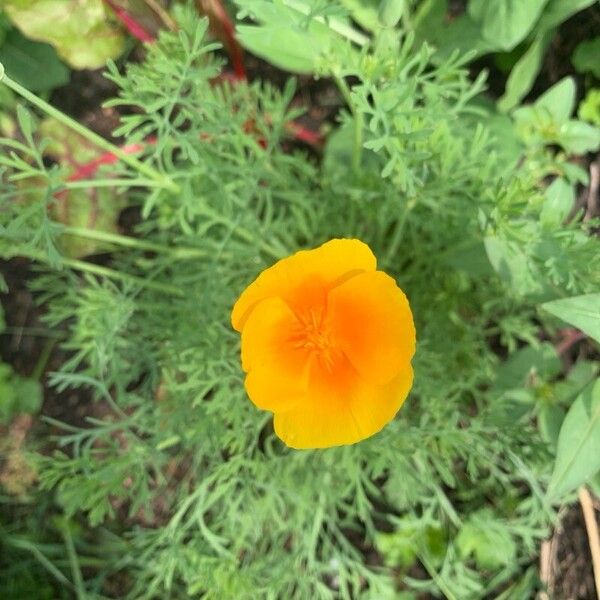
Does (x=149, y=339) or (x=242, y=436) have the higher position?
(x=242, y=436)

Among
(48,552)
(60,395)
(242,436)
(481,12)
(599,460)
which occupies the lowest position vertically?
(48,552)

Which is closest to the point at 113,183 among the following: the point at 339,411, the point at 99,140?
the point at 99,140

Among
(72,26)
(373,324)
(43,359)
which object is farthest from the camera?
(43,359)

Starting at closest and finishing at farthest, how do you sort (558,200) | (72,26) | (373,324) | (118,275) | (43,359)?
(373,324) < (558,200) < (118,275) < (72,26) < (43,359)

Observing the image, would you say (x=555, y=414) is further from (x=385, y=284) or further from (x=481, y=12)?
(x=481, y=12)

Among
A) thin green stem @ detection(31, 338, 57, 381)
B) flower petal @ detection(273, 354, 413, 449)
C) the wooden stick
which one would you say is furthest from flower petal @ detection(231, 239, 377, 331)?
thin green stem @ detection(31, 338, 57, 381)

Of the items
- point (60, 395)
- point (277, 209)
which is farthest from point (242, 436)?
point (60, 395)

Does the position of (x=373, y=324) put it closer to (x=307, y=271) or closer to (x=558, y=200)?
(x=307, y=271)

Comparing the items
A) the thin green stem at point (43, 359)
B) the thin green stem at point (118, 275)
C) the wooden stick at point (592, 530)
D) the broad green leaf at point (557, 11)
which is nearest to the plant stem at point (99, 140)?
the thin green stem at point (118, 275)
